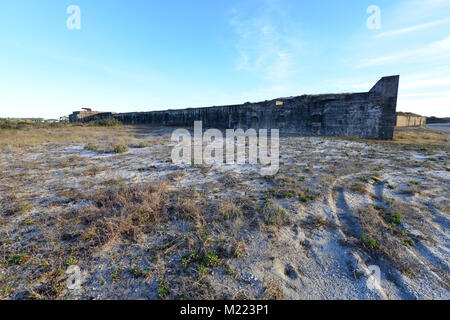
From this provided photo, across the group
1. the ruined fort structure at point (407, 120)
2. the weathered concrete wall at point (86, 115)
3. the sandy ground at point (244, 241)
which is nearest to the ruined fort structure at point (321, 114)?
the sandy ground at point (244, 241)

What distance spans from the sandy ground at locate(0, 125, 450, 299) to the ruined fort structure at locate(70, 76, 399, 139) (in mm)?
11152

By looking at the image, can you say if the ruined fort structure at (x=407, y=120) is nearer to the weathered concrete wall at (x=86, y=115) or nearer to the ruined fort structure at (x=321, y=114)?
the ruined fort structure at (x=321, y=114)

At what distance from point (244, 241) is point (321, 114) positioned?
1781 cm

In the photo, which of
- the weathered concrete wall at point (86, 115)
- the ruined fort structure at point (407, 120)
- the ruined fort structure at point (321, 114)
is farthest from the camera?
the weathered concrete wall at point (86, 115)

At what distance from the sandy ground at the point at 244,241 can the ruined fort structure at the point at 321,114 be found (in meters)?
11.2

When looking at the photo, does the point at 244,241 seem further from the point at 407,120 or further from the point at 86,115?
the point at 86,115

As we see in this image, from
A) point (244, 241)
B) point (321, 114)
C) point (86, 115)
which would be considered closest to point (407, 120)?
point (321, 114)

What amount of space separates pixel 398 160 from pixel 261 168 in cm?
631

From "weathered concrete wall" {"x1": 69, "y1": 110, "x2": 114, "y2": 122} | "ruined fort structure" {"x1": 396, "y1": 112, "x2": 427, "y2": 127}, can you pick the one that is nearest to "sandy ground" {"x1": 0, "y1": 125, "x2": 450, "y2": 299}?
"ruined fort structure" {"x1": 396, "y1": 112, "x2": 427, "y2": 127}

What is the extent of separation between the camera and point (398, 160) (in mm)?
7961

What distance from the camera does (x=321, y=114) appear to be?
17.3 meters

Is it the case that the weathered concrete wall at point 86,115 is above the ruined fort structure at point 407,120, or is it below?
above

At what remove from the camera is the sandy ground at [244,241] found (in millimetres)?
2223
